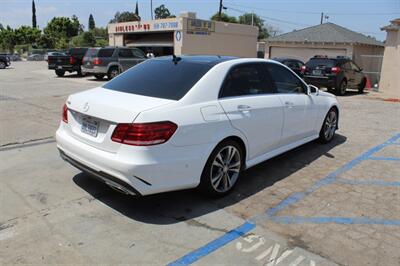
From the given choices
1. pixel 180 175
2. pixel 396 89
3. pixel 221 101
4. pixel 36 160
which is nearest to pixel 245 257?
pixel 180 175

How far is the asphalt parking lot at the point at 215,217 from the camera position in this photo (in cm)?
335

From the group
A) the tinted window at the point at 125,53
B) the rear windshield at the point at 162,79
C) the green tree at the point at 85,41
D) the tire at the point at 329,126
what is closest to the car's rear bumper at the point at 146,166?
the rear windshield at the point at 162,79

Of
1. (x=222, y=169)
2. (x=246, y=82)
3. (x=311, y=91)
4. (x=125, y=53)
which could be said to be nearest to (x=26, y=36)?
(x=125, y=53)

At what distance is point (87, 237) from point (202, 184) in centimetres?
136

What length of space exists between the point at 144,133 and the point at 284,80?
9.19ft

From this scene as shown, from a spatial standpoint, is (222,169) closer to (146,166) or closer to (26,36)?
(146,166)

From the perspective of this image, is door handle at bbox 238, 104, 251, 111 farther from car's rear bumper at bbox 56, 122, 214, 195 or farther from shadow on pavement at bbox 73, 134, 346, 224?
shadow on pavement at bbox 73, 134, 346, 224

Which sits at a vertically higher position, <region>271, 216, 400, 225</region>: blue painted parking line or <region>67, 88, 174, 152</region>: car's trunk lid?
<region>67, 88, 174, 152</region>: car's trunk lid

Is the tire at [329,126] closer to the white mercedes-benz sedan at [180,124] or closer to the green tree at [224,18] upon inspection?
the white mercedes-benz sedan at [180,124]

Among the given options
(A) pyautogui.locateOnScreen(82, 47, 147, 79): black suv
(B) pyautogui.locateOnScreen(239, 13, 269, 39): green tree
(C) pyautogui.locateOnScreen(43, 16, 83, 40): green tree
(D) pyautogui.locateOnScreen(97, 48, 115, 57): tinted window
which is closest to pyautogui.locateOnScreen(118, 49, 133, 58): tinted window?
(A) pyautogui.locateOnScreen(82, 47, 147, 79): black suv

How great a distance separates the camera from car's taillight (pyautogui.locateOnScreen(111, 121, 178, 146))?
3.61 m

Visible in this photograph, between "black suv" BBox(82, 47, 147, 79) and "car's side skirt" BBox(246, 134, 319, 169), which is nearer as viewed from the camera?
"car's side skirt" BBox(246, 134, 319, 169)

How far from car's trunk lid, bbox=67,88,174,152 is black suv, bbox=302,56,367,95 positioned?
12839 mm

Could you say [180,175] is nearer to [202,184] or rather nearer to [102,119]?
[202,184]
